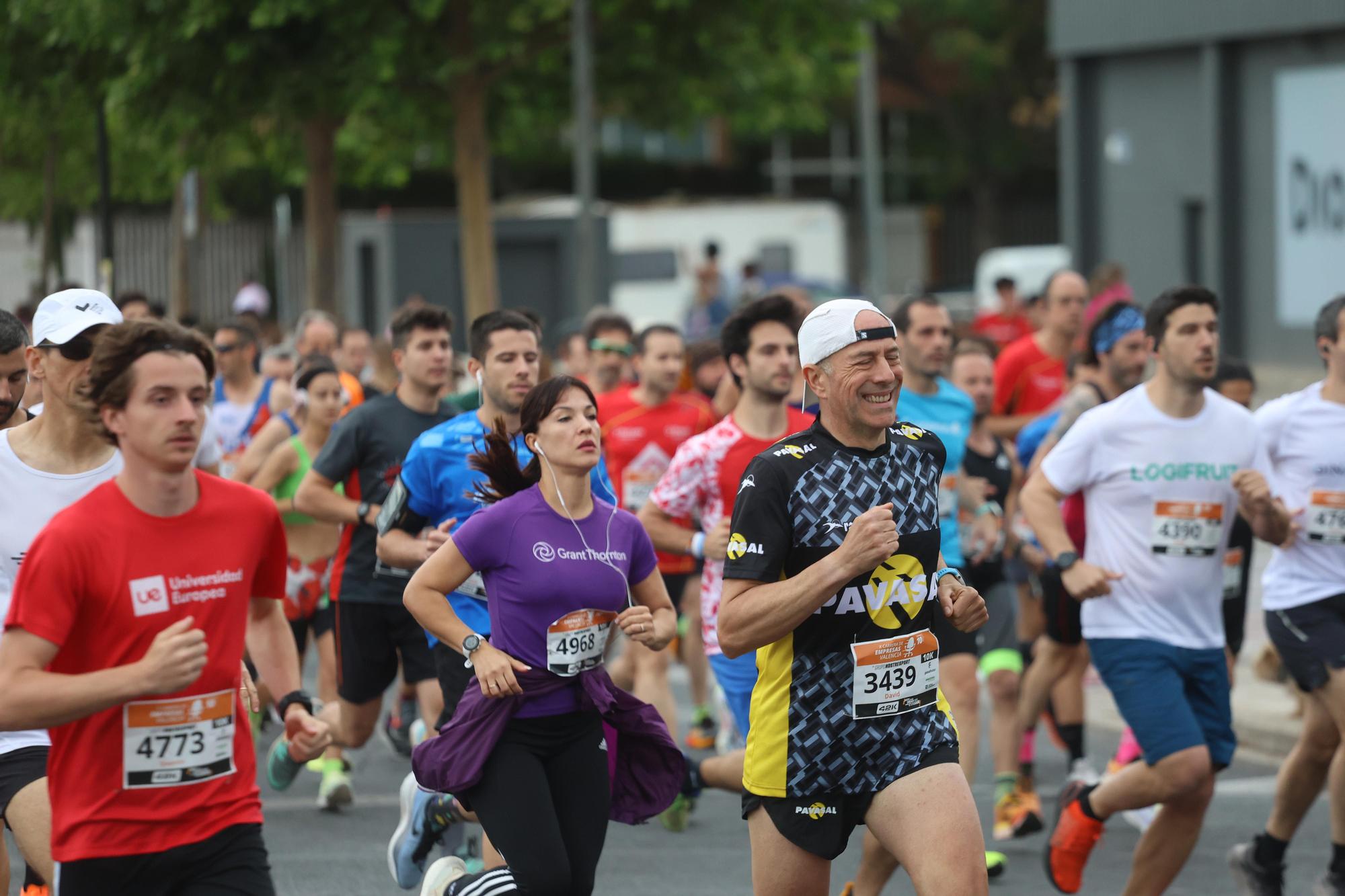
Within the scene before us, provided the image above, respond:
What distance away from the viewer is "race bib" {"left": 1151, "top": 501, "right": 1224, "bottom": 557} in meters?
6.71

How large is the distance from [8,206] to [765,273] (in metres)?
13.7

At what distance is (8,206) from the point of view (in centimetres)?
2678

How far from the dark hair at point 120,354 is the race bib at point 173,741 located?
1.87 feet

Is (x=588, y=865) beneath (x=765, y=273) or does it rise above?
beneath

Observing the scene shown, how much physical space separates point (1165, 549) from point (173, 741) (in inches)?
144

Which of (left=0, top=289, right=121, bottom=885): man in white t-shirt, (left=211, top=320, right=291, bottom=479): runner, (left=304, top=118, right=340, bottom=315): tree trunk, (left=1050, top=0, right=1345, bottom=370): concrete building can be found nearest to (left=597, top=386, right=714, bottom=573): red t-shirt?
(left=211, top=320, right=291, bottom=479): runner

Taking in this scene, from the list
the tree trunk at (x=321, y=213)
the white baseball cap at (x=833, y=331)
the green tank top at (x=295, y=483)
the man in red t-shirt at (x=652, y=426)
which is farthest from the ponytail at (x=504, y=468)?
the tree trunk at (x=321, y=213)

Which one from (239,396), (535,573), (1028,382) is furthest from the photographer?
(239,396)

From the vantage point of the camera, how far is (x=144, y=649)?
4191mm

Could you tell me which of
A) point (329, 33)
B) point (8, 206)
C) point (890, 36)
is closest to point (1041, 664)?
point (329, 33)

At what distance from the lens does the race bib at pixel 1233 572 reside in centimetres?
814

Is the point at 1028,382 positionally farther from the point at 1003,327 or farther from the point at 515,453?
the point at 1003,327

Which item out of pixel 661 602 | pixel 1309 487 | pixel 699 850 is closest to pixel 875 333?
pixel 661 602

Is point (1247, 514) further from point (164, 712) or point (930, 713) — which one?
point (164, 712)
